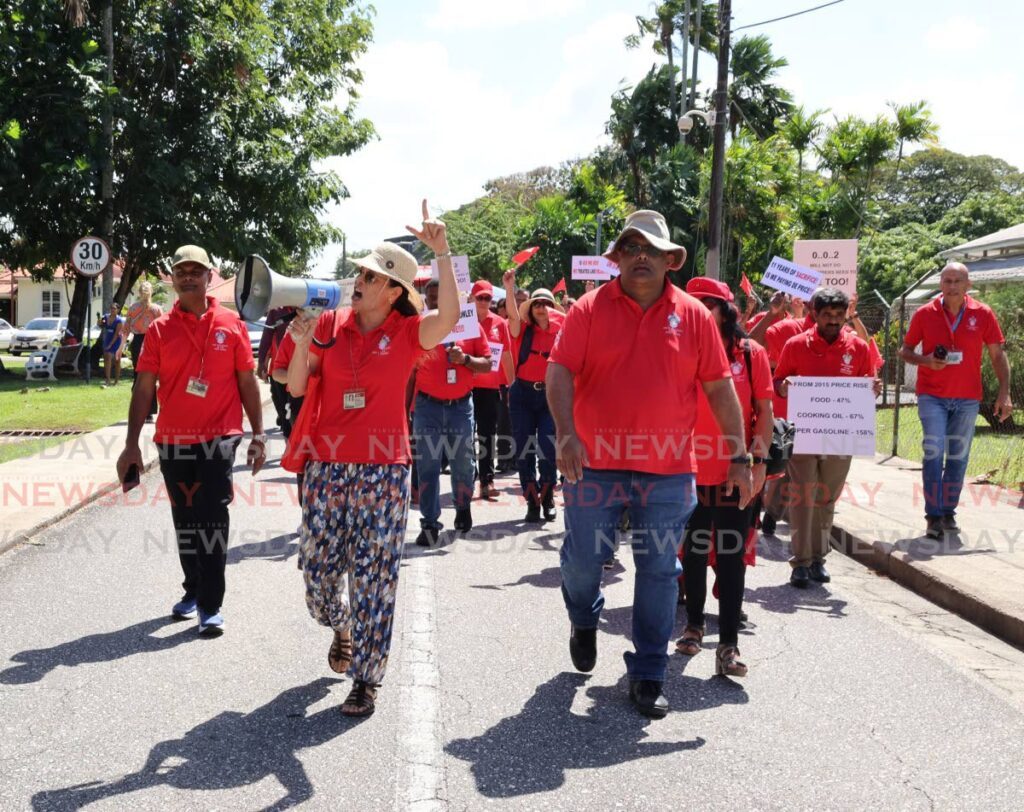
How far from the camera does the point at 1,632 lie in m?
5.46

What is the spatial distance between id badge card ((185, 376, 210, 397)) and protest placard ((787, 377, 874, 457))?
11.9 feet

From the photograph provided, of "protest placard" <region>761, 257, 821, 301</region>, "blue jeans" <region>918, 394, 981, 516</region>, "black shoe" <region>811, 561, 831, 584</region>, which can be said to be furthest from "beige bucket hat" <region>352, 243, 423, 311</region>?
"blue jeans" <region>918, 394, 981, 516</region>

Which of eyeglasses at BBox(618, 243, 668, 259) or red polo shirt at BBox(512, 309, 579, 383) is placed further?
red polo shirt at BBox(512, 309, 579, 383)

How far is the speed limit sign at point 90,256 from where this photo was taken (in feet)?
62.8

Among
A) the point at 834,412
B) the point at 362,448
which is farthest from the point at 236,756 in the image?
the point at 834,412

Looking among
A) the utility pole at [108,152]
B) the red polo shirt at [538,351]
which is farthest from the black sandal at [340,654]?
the utility pole at [108,152]

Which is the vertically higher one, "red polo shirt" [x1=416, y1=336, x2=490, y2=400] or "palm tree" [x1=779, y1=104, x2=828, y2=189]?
"palm tree" [x1=779, y1=104, x2=828, y2=189]

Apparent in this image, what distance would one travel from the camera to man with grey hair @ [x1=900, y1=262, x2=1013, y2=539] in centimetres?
809

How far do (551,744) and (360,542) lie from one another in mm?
1120

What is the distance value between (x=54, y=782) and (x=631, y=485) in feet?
7.95

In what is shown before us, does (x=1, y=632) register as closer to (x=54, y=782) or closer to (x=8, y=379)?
(x=54, y=782)

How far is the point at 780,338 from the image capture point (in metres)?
7.60

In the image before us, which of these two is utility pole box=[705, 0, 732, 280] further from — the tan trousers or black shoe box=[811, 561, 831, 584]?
black shoe box=[811, 561, 831, 584]

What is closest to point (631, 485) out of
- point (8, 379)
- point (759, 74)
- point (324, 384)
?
point (324, 384)
